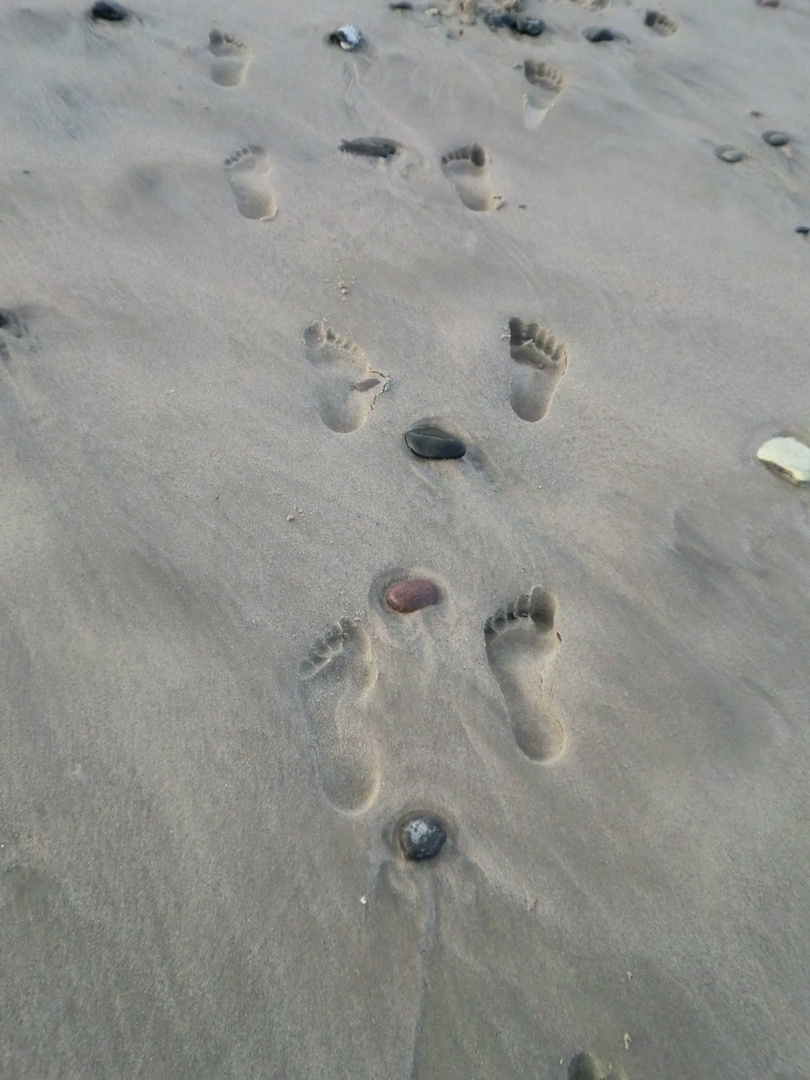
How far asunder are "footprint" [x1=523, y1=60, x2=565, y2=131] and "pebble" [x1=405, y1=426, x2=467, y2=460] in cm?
164

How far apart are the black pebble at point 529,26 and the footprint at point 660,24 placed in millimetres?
554

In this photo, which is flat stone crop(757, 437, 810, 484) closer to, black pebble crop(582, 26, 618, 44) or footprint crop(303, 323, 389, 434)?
footprint crop(303, 323, 389, 434)

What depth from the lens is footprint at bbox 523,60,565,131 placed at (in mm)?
2912

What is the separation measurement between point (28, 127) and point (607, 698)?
2580 millimetres

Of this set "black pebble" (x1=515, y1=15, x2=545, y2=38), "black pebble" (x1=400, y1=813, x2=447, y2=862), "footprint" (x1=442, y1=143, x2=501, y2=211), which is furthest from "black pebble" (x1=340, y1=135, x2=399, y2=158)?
"black pebble" (x1=400, y1=813, x2=447, y2=862)

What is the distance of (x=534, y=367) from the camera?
7.11ft

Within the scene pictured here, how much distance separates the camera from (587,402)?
82.9 inches

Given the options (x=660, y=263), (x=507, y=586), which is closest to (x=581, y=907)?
(x=507, y=586)

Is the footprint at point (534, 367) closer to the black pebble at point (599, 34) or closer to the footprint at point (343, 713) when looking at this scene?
the footprint at point (343, 713)

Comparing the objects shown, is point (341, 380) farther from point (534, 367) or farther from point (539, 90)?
point (539, 90)

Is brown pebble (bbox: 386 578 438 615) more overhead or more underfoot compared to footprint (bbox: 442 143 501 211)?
more underfoot

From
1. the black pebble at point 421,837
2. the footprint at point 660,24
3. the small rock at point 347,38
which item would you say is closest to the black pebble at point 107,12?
the small rock at point 347,38

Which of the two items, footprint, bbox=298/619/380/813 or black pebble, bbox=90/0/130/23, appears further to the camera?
black pebble, bbox=90/0/130/23

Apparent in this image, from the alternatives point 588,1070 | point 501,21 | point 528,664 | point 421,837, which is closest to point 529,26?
point 501,21
